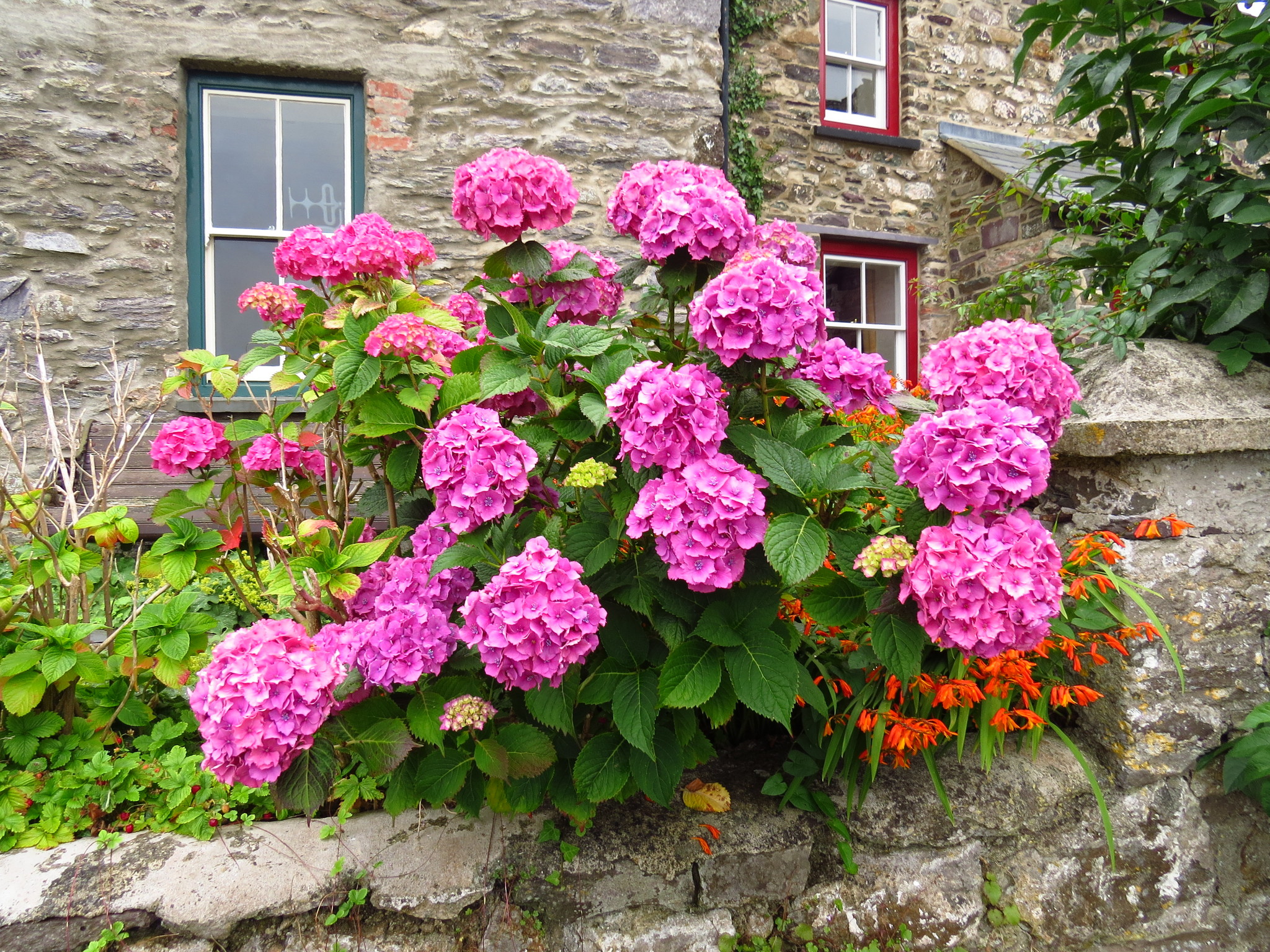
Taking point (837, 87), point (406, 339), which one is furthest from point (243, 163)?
point (837, 87)

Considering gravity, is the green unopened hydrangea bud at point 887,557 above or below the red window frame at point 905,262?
below

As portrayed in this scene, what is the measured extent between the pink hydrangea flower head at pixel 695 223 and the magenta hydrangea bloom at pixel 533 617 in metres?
0.65

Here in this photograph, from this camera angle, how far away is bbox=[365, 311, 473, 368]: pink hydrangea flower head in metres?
1.51

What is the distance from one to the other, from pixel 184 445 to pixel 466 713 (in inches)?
44.9

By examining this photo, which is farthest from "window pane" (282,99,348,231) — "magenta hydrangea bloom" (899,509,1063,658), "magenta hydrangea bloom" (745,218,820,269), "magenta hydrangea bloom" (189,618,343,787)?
"magenta hydrangea bloom" (899,509,1063,658)

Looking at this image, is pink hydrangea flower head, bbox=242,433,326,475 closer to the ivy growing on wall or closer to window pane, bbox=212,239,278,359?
window pane, bbox=212,239,278,359

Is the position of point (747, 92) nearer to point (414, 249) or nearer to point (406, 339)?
point (414, 249)

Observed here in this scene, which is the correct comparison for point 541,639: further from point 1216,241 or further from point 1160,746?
point 1216,241

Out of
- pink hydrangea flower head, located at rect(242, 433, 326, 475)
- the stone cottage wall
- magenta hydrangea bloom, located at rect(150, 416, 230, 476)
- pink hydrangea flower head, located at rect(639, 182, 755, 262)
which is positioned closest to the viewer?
pink hydrangea flower head, located at rect(639, 182, 755, 262)

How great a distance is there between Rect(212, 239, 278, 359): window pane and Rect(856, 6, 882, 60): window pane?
5976 millimetres

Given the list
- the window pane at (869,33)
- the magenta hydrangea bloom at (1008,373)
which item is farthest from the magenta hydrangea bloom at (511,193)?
the window pane at (869,33)

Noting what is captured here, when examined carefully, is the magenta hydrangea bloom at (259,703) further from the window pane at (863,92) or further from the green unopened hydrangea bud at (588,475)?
the window pane at (863,92)

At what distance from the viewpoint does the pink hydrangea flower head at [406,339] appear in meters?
1.51

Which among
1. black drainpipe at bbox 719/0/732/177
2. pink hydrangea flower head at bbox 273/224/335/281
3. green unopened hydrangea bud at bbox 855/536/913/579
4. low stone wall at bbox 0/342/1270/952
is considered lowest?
low stone wall at bbox 0/342/1270/952
